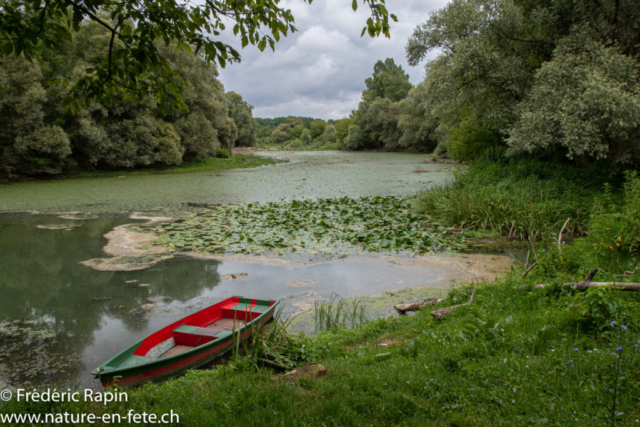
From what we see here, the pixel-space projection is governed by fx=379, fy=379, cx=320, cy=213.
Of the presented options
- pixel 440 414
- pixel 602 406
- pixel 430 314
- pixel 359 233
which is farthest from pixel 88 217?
pixel 602 406

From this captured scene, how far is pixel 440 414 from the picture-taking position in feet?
8.53

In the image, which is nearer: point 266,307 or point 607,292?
point 607,292

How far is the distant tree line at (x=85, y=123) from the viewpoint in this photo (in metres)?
19.0

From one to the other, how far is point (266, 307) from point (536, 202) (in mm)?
8368

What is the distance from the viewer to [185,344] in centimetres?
453

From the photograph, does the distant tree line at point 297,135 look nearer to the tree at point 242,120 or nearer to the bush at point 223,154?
the tree at point 242,120

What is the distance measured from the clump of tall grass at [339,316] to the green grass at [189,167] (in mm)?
22646

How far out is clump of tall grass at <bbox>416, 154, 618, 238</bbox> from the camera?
9320 millimetres

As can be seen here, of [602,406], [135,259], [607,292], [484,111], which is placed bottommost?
[135,259]

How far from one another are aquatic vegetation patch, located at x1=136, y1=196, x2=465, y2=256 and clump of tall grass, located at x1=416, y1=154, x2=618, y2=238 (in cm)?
72

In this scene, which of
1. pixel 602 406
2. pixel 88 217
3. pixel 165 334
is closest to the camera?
pixel 602 406

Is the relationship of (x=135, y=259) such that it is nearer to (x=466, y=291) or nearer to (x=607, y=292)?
(x=466, y=291)

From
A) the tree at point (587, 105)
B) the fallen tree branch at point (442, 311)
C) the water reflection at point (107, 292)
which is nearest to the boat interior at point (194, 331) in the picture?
the water reflection at point (107, 292)

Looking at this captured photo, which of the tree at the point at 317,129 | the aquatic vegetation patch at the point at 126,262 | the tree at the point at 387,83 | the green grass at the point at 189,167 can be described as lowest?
the aquatic vegetation patch at the point at 126,262
